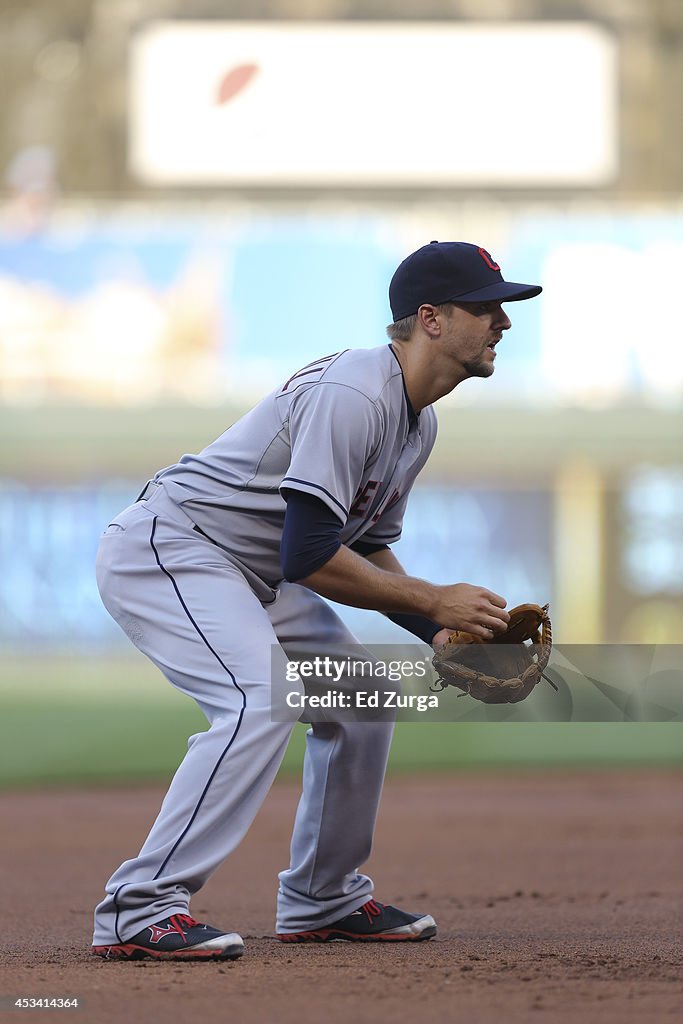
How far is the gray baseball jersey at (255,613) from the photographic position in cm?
287

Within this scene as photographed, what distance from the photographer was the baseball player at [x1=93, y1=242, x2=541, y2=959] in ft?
9.39

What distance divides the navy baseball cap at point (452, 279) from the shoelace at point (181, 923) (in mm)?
1373

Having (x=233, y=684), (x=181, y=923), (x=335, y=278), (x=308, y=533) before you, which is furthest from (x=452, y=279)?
(x=335, y=278)

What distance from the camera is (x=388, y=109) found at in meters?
11.3

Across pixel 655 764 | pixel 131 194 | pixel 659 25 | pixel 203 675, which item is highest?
pixel 659 25

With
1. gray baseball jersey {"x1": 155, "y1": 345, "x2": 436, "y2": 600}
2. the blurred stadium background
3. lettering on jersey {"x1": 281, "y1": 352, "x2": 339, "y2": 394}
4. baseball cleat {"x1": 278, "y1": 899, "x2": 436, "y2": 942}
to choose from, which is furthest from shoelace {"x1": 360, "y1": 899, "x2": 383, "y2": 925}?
the blurred stadium background

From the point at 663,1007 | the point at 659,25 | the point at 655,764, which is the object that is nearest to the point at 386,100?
the point at 659,25

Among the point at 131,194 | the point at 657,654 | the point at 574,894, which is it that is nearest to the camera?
the point at 657,654

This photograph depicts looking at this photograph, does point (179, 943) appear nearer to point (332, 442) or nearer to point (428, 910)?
point (332, 442)

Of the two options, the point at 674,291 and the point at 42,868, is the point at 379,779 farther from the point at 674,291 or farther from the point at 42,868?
the point at 674,291

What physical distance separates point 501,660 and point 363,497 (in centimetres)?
49

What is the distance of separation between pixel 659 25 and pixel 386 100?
8.09ft

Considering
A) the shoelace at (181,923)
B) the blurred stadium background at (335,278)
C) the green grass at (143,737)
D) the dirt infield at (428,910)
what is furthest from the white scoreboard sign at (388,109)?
the shoelace at (181,923)

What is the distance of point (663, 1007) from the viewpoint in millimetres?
2514
